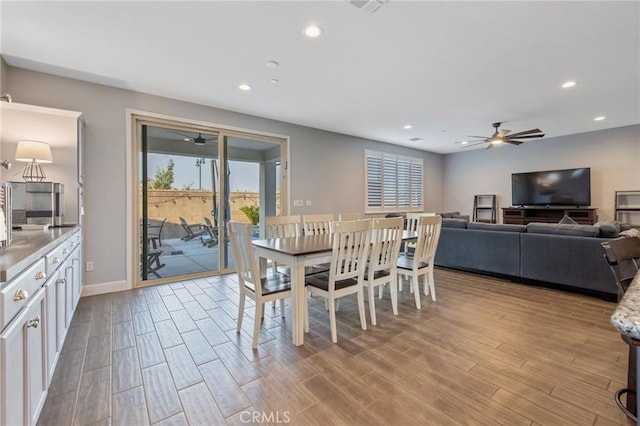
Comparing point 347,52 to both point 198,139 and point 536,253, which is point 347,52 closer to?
point 198,139

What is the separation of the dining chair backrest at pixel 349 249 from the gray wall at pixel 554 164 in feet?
22.3

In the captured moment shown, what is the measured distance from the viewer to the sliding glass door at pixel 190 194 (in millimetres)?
4105

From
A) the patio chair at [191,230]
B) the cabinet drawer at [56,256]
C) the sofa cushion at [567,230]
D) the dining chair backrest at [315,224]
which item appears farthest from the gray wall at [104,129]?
the sofa cushion at [567,230]

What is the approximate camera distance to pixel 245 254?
94.4 inches

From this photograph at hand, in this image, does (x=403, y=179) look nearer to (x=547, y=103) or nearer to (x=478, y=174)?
(x=478, y=174)

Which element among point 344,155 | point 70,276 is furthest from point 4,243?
point 344,155

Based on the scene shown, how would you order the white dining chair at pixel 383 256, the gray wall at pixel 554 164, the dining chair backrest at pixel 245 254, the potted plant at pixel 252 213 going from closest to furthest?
the dining chair backrest at pixel 245 254 → the white dining chair at pixel 383 256 → the potted plant at pixel 252 213 → the gray wall at pixel 554 164

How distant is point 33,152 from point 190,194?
1.95 metres

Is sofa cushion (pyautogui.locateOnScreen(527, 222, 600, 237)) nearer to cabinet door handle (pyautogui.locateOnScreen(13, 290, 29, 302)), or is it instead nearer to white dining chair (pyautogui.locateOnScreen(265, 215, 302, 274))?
white dining chair (pyautogui.locateOnScreen(265, 215, 302, 274))

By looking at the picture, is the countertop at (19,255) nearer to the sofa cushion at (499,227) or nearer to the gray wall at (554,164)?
the sofa cushion at (499,227)

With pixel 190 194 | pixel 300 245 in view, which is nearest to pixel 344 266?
pixel 300 245

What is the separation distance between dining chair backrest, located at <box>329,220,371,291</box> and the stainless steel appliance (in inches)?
105

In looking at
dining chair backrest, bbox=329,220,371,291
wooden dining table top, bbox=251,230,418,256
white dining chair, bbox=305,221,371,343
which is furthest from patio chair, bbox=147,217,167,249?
dining chair backrest, bbox=329,220,371,291

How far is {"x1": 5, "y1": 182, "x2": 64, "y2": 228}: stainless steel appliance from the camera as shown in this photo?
2596 mm
